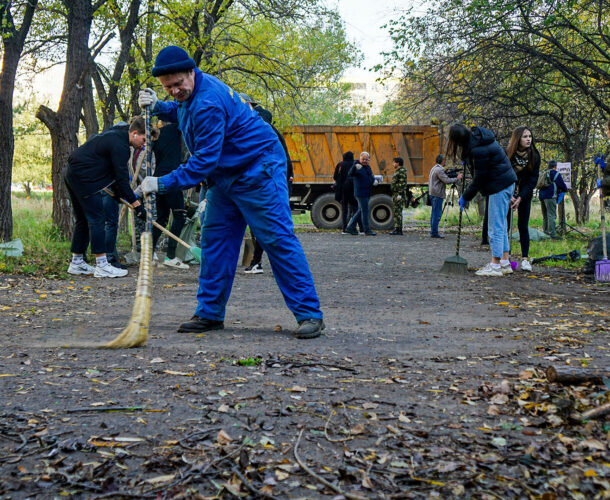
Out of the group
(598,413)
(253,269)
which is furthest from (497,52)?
(598,413)

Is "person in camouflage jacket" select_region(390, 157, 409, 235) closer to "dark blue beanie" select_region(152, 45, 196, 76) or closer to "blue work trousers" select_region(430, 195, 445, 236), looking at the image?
"blue work trousers" select_region(430, 195, 445, 236)

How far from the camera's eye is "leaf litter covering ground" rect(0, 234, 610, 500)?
2.62 m

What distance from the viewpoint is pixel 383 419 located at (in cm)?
327

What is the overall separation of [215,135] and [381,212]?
55.9 ft

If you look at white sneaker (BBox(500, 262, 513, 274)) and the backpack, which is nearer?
white sneaker (BBox(500, 262, 513, 274))

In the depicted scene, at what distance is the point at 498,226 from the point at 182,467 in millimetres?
7203

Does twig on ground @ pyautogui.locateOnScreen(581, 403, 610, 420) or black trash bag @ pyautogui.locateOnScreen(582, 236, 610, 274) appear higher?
black trash bag @ pyautogui.locateOnScreen(582, 236, 610, 274)

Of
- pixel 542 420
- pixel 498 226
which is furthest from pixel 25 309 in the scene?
pixel 498 226

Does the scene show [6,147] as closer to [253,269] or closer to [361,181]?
[253,269]

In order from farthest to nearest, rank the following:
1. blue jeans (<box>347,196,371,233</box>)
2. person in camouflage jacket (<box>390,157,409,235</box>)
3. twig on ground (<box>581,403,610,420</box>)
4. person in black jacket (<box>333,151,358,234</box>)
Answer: person in black jacket (<box>333,151,358,234</box>), person in camouflage jacket (<box>390,157,409,235</box>), blue jeans (<box>347,196,371,233</box>), twig on ground (<box>581,403,610,420</box>)

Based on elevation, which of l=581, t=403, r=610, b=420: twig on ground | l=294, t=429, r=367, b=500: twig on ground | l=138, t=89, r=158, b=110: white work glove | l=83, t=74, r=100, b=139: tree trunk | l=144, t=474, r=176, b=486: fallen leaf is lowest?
l=144, t=474, r=176, b=486: fallen leaf

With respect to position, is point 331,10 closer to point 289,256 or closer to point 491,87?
point 491,87

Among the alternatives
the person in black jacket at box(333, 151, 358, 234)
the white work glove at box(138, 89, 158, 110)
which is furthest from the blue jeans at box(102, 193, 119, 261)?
the person in black jacket at box(333, 151, 358, 234)

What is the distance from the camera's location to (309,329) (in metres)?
5.18
